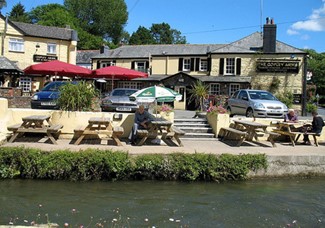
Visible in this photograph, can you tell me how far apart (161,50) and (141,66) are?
2910 mm

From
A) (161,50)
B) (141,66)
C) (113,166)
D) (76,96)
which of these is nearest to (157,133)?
(113,166)

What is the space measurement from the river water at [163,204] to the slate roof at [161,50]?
29.4m

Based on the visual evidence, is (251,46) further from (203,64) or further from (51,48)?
(51,48)

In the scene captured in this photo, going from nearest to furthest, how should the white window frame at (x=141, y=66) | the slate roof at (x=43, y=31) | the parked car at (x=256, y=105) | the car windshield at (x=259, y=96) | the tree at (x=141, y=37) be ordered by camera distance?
the parked car at (x=256, y=105), the car windshield at (x=259, y=96), the slate roof at (x=43, y=31), the white window frame at (x=141, y=66), the tree at (x=141, y=37)

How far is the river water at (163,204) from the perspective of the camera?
577 centimetres

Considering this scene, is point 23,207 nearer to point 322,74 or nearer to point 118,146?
point 118,146

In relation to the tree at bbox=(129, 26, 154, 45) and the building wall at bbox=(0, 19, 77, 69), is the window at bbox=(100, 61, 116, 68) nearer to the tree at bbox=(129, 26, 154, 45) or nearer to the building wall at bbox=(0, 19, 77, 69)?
the building wall at bbox=(0, 19, 77, 69)

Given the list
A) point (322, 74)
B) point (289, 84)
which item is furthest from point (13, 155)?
point (322, 74)

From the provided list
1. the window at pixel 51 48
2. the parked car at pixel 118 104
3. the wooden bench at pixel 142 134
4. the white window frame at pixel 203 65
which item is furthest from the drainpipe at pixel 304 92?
the window at pixel 51 48

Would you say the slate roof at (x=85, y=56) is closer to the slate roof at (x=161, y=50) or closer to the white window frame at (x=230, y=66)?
the slate roof at (x=161, y=50)

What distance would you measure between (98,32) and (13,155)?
258 ft

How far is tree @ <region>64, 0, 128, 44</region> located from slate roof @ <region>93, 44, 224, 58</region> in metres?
42.8

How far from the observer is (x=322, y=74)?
217 ft

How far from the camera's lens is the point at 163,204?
6719 millimetres
